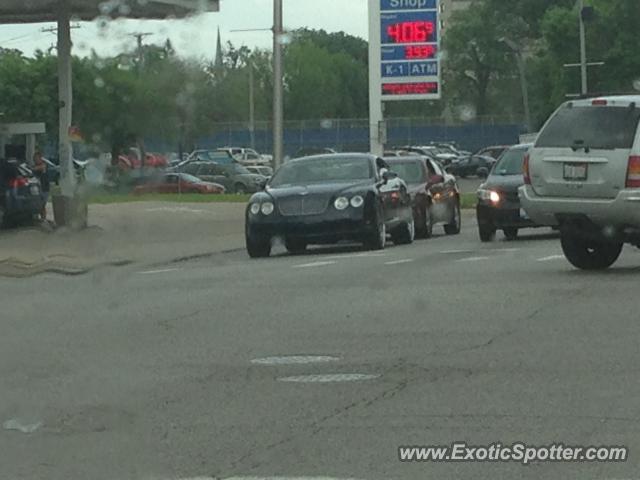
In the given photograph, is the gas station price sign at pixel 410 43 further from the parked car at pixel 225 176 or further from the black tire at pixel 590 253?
the black tire at pixel 590 253

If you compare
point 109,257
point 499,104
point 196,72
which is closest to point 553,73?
point 499,104

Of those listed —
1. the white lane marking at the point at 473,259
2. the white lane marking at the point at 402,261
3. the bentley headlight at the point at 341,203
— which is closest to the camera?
the white lane marking at the point at 402,261

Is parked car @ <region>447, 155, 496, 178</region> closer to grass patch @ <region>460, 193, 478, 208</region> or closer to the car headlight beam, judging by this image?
grass patch @ <region>460, 193, 478, 208</region>

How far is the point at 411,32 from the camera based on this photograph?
46531 mm

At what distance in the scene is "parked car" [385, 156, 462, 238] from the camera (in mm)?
27797

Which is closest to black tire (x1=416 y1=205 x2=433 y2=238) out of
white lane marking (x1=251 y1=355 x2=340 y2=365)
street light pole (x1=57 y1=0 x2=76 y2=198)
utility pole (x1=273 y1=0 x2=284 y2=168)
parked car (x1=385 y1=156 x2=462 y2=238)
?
parked car (x1=385 y1=156 x2=462 y2=238)

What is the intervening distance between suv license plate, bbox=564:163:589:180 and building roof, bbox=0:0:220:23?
13971 millimetres

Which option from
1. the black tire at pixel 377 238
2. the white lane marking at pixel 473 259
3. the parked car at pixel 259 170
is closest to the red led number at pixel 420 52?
the parked car at pixel 259 170

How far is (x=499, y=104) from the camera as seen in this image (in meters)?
108

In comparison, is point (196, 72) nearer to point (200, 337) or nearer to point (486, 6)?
point (200, 337)

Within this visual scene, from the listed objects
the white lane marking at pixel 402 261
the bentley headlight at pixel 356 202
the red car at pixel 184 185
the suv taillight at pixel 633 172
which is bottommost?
the white lane marking at pixel 402 261

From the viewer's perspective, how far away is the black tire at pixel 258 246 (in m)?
22.8

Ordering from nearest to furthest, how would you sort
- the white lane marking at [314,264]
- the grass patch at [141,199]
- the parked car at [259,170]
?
1. the white lane marking at [314,264]
2. the grass patch at [141,199]
3. the parked car at [259,170]

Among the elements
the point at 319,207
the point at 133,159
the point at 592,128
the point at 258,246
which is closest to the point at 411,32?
the point at 133,159
